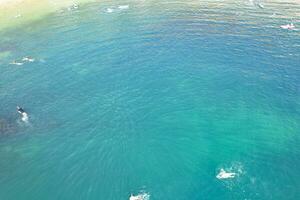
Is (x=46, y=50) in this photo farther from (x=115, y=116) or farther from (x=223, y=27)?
(x=223, y=27)

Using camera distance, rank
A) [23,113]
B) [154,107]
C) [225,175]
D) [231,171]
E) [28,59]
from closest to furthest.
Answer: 1. [225,175]
2. [231,171]
3. [154,107]
4. [23,113]
5. [28,59]

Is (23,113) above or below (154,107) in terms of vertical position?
below

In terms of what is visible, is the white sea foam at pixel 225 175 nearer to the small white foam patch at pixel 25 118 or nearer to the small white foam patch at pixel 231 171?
the small white foam patch at pixel 231 171

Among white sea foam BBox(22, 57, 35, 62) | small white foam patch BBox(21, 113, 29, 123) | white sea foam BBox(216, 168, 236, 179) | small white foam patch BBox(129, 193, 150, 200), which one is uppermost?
white sea foam BBox(22, 57, 35, 62)

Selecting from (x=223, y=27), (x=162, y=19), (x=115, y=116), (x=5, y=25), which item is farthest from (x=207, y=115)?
(x=5, y=25)

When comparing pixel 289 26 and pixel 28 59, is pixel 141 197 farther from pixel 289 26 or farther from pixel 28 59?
pixel 289 26

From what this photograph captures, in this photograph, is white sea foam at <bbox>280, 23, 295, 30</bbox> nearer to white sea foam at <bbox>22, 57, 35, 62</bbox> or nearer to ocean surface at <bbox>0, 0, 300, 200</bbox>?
ocean surface at <bbox>0, 0, 300, 200</bbox>

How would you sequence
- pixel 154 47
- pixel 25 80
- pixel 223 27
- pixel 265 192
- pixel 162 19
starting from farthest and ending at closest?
pixel 162 19, pixel 223 27, pixel 154 47, pixel 25 80, pixel 265 192

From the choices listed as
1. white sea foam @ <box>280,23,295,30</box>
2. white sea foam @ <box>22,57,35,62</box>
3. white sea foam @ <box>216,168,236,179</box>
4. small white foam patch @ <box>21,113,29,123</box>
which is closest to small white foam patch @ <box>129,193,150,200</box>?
white sea foam @ <box>216,168,236,179</box>

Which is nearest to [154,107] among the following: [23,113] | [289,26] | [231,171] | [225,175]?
[231,171]
